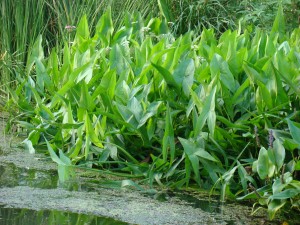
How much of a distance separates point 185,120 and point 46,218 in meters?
1.16

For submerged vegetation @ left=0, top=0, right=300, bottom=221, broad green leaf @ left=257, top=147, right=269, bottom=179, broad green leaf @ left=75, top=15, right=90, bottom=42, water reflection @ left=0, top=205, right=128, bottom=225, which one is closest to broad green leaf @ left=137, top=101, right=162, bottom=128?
submerged vegetation @ left=0, top=0, right=300, bottom=221

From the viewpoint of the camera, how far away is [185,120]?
387 cm

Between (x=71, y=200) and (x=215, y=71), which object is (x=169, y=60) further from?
(x=71, y=200)

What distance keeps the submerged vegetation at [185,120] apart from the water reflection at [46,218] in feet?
2.02

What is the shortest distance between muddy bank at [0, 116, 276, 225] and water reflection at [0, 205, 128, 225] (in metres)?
0.04

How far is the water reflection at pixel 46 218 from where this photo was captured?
115 inches

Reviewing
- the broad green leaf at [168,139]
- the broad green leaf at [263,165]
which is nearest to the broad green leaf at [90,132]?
the broad green leaf at [168,139]

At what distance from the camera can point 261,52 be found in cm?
457

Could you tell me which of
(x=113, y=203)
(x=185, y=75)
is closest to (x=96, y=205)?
(x=113, y=203)

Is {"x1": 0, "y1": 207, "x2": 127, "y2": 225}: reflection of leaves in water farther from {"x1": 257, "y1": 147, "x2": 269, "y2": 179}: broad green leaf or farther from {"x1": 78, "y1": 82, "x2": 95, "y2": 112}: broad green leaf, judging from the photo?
{"x1": 78, "y1": 82, "x2": 95, "y2": 112}: broad green leaf

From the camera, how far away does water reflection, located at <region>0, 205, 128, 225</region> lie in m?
2.92

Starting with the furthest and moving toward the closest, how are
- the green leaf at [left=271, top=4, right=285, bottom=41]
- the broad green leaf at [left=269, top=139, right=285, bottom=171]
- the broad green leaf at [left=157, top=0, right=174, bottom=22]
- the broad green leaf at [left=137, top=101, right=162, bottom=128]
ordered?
the broad green leaf at [left=157, top=0, right=174, bottom=22], the green leaf at [left=271, top=4, right=285, bottom=41], the broad green leaf at [left=137, top=101, right=162, bottom=128], the broad green leaf at [left=269, top=139, right=285, bottom=171]

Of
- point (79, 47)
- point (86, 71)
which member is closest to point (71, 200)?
point (86, 71)

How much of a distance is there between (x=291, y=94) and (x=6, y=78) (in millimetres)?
2672
